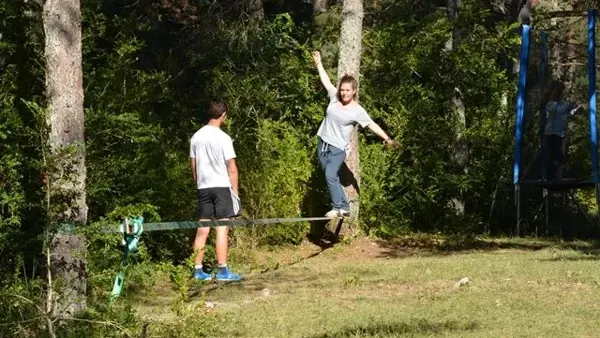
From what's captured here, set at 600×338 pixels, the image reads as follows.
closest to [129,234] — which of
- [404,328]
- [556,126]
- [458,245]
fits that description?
[404,328]

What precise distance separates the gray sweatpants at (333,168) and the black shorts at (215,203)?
2.30 metres

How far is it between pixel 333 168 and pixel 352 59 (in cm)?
144

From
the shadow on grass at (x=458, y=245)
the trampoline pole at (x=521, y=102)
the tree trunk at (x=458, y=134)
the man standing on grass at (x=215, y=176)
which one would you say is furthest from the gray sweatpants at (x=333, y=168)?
the trampoline pole at (x=521, y=102)

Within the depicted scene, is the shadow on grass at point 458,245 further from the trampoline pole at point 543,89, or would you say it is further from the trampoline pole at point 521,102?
the trampoline pole at point 543,89

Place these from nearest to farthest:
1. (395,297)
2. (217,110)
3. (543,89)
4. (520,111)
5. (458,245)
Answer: (395,297), (217,110), (458,245), (520,111), (543,89)

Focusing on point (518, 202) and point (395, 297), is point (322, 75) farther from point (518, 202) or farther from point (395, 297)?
point (395, 297)

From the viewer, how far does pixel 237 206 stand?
422 inches

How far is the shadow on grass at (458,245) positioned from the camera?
42.3 ft

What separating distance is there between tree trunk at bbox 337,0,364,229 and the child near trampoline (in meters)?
2.97

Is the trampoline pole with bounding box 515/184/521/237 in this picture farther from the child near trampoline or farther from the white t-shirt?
the white t-shirt

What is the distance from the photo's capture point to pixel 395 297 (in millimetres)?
8773

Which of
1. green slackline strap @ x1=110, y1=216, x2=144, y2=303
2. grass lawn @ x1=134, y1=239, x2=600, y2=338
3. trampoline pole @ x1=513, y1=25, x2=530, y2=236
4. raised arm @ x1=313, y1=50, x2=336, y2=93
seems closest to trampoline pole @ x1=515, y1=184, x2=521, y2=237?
trampoline pole @ x1=513, y1=25, x2=530, y2=236

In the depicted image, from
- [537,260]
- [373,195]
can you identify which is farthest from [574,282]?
[373,195]

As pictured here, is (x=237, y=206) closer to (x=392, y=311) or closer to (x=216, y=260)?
(x=216, y=260)
